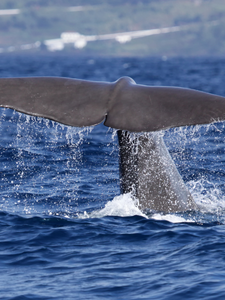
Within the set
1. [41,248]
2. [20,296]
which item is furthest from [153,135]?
[20,296]

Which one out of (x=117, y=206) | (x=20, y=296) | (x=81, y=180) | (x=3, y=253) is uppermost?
(x=81, y=180)

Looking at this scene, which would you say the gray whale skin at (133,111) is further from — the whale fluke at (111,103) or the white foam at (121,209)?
the white foam at (121,209)

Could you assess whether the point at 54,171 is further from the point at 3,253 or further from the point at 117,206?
the point at 3,253

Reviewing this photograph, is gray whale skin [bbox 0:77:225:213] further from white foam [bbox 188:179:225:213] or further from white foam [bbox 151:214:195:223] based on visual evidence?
white foam [bbox 188:179:225:213]

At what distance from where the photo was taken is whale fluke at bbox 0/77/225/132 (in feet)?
19.4

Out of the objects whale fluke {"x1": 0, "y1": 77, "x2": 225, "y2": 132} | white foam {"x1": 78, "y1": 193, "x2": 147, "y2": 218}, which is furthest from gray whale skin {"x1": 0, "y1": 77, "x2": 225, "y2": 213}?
white foam {"x1": 78, "y1": 193, "x2": 147, "y2": 218}

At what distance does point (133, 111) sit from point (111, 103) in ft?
0.98

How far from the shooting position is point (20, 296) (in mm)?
5918

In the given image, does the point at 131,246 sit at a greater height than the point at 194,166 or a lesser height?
lesser

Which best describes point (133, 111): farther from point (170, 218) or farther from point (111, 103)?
point (170, 218)

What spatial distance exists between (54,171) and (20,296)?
19.5ft

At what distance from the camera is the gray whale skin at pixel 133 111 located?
597 cm

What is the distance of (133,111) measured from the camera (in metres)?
6.17

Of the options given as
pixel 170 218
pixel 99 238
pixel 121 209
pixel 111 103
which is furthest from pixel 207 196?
pixel 111 103
